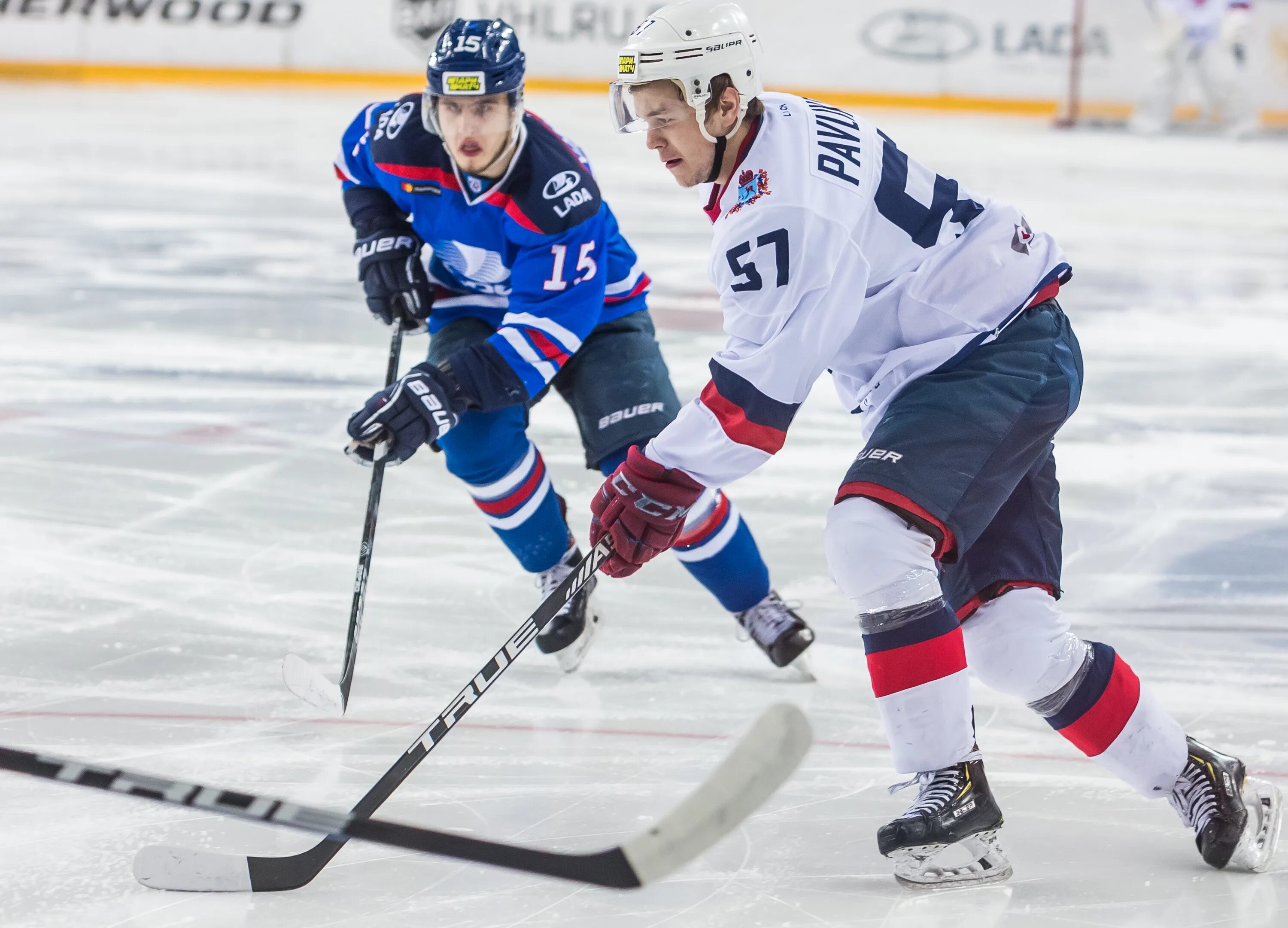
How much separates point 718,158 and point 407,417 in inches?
31.3

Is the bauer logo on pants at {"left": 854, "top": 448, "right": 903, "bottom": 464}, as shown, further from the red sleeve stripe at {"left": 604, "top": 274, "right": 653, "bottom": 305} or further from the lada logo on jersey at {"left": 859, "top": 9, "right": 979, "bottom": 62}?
the lada logo on jersey at {"left": 859, "top": 9, "right": 979, "bottom": 62}

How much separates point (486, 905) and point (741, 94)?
3.35 ft

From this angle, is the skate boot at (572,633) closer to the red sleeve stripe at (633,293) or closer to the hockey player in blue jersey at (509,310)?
the hockey player in blue jersey at (509,310)

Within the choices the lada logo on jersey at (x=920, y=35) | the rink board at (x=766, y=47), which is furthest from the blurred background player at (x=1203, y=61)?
the lada logo on jersey at (x=920, y=35)

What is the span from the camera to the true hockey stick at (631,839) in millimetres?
1447

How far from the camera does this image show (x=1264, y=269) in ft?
21.3

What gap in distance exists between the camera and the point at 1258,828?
1.92m

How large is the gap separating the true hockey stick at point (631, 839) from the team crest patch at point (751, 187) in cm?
63

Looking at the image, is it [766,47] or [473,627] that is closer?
[473,627]

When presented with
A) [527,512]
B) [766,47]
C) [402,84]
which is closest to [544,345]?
[527,512]

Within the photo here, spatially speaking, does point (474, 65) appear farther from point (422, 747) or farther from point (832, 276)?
point (422, 747)

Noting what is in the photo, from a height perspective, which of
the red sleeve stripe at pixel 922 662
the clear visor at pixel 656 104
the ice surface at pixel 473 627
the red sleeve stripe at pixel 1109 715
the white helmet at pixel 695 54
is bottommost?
the ice surface at pixel 473 627

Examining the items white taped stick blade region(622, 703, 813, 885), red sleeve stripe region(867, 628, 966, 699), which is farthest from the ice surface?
white taped stick blade region(622, 703, 813, 885)

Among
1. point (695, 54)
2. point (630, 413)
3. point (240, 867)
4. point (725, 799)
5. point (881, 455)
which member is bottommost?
point (240, 867)
